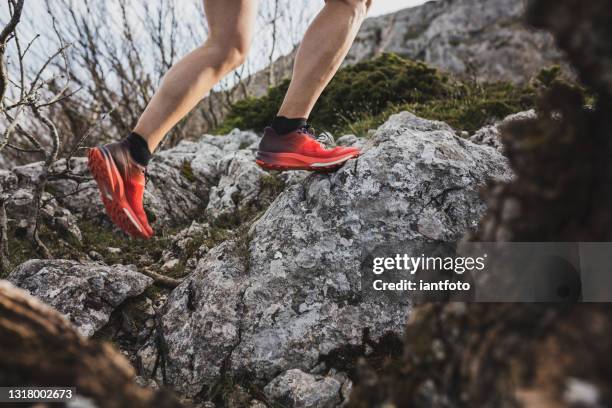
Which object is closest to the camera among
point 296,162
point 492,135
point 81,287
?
point 81,287

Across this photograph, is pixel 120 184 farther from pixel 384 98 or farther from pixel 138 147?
pixel 384 98

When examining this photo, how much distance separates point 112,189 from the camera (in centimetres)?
186

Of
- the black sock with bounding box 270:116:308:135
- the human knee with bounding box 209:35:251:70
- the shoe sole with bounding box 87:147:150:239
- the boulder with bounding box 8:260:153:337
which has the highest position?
the human knee with bounding box 209:35:251:70

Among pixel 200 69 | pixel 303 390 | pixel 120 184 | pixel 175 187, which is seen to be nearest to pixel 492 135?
pixel 200 69

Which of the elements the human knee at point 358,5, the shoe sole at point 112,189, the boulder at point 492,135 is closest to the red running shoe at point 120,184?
the shoe sole at point 112,189

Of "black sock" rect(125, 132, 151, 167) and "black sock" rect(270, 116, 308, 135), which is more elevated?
"black sock" rect(270, 116, 308, 135)

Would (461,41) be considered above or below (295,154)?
above

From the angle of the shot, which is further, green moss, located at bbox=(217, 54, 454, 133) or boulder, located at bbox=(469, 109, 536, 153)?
green moss, located at bbox=(217, 54, 454, 133)

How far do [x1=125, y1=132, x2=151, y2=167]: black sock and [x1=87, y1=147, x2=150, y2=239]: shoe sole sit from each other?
11 centimetres

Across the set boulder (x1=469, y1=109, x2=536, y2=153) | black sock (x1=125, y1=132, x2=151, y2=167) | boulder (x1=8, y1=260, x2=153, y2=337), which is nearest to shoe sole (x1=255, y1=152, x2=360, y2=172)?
black sock (x1=125, y1=132, x2=151, y2=167)

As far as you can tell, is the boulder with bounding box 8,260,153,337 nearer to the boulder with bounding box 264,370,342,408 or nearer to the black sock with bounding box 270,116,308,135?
the boulder with bounding box 264,370,342,408

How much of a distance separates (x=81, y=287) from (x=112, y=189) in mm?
641

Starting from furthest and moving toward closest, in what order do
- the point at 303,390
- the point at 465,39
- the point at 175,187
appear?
the point at 465,39 → the point at 175,187 → the point at 303,390

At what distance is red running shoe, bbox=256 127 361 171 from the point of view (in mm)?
2258
